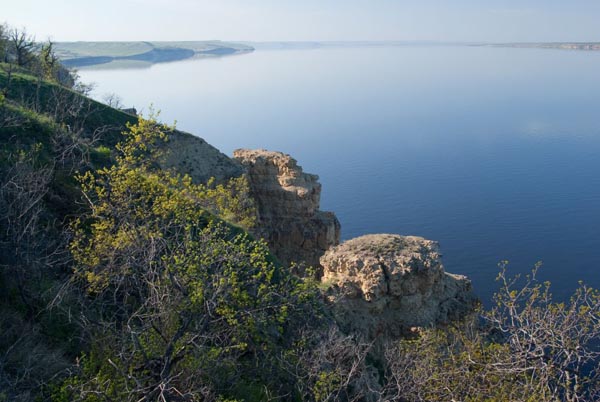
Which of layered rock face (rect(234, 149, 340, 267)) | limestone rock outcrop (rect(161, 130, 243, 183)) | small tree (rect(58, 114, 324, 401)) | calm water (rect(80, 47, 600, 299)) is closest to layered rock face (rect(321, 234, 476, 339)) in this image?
small tree (rect(58, 114, 324, 401))

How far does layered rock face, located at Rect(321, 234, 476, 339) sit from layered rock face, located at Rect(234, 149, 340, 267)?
11721mm

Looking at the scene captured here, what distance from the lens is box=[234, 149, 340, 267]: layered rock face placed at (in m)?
36.3

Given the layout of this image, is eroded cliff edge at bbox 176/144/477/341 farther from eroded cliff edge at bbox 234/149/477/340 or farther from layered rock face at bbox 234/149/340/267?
layered rock face at bbox 234/149/340/267

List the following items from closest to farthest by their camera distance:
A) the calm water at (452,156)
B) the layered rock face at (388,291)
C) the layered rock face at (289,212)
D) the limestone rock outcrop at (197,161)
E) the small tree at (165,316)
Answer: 1. the small tree at (165,316)
2. the layered rock face at (388,291)
3. the limestone rock outcrop at (197,161)
4. the layered rock face at (289,212)
5. the calm water at (452,156)

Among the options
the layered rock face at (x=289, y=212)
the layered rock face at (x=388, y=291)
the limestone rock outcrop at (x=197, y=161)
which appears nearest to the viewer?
the layered rock face at (x=388, y=291)

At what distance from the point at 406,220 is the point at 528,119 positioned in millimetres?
70629

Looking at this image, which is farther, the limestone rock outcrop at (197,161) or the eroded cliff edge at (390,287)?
the limestone rock outcrop at (197,161)

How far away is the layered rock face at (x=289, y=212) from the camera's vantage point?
119 feet

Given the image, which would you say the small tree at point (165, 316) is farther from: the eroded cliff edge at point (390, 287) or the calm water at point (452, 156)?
the calm water at point (452, 156)

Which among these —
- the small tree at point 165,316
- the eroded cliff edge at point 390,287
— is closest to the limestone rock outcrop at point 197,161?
the eroded cliff edge at point 390,287

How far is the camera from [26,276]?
14742 millimetres

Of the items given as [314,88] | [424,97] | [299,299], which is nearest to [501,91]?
[424,97]

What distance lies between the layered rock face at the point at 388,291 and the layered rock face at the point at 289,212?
11.7m

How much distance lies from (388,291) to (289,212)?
14541 mm
